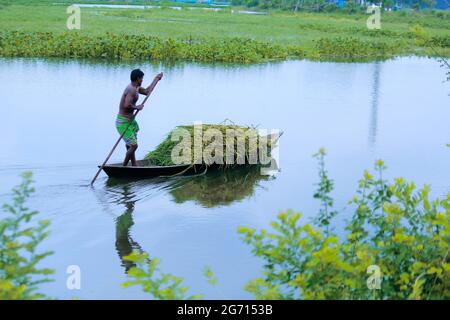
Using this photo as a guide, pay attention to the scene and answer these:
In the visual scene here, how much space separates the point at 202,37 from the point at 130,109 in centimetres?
1836

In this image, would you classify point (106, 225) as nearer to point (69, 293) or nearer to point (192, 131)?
point (69, 293)

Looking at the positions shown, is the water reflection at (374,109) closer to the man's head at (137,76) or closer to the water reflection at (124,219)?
the man's head at (137,76)

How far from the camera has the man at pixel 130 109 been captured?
9102 millimetres

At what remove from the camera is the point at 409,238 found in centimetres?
417

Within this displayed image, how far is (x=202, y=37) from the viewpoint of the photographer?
89.4 ft

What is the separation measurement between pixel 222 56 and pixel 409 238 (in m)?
19.0

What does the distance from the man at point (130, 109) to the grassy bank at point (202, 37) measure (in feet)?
22.5

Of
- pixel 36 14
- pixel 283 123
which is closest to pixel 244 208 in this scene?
pixel 283 123

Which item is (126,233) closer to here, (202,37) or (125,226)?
(125,226)

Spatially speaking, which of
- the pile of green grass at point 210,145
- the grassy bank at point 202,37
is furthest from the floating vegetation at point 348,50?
the pile of green grass at point 210,145

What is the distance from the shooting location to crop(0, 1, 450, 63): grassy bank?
2205 centimetres

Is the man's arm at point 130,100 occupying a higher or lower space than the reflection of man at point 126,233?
higher

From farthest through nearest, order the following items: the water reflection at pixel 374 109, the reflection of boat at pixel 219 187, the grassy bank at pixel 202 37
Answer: the grassy bank at pixel 202 37 → the water reflection at pixel 374 109 → the reflection of boat at pixel 219 187
